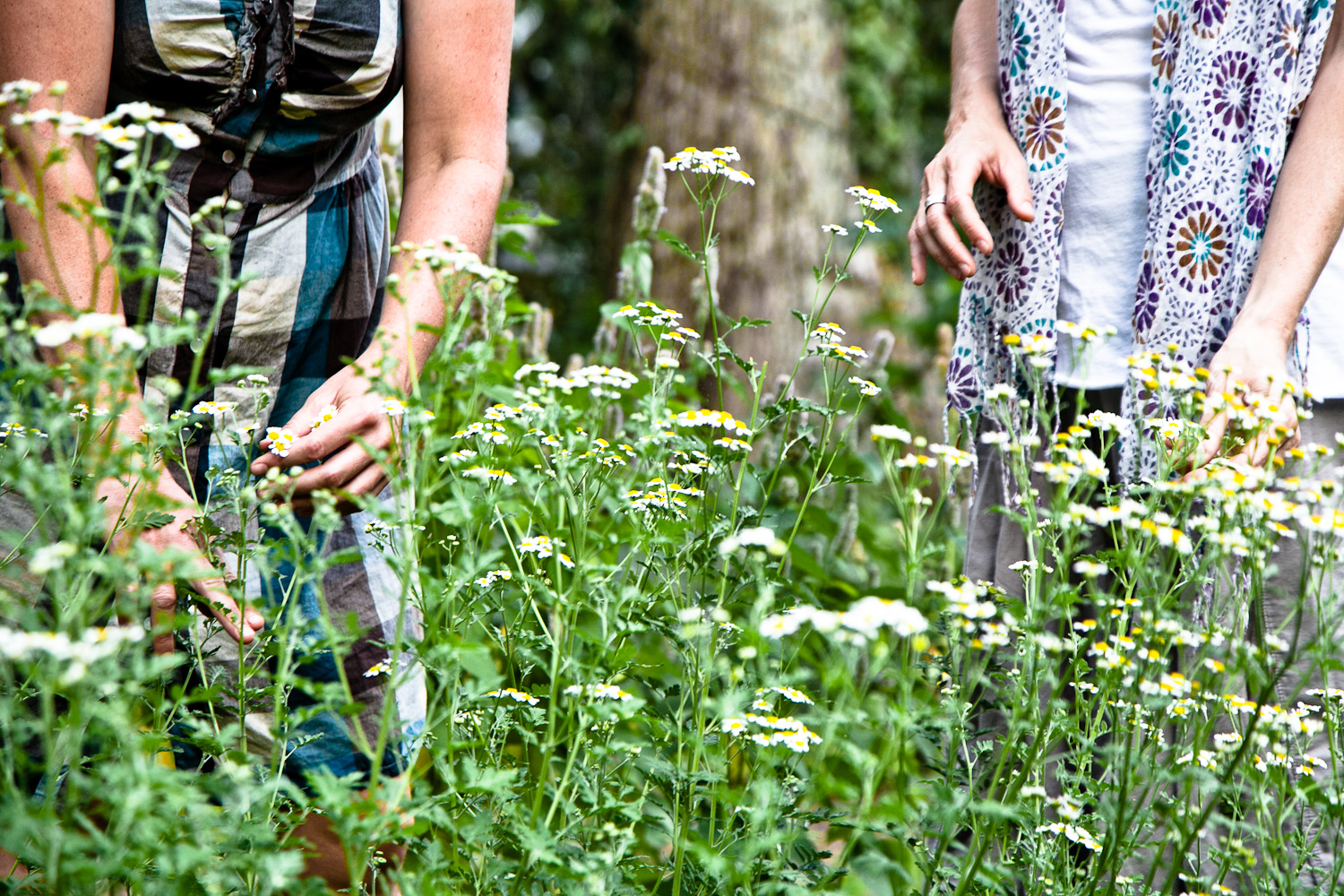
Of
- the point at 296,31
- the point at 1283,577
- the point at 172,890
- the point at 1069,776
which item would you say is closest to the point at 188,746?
the point at 172,890

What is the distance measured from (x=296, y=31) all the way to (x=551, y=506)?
3.07 feet

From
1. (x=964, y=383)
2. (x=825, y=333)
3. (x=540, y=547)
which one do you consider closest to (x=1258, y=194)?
(x=964, y=383)

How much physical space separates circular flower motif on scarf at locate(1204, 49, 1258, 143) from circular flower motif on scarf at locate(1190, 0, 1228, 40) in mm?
42

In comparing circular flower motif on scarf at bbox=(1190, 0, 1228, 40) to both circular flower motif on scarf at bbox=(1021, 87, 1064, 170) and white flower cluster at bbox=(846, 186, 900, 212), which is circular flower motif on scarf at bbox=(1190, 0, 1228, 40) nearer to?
circular flower motif on scarf at bbox=(1021, 87, 1064, 170)

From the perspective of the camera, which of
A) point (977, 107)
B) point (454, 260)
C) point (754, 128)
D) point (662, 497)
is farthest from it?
point (754, 128)

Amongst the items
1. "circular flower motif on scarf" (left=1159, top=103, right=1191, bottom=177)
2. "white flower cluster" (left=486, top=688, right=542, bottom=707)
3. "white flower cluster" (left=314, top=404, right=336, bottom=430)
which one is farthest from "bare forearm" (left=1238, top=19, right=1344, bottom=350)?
"white flower cluster" (left=314, top=404, right=336, bottom=430)

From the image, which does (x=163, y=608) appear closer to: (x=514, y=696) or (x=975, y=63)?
(x=514, y=696)

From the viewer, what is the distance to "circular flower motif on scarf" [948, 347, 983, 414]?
2.01 meters

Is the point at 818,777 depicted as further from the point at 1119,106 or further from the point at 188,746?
the point at 1119,106

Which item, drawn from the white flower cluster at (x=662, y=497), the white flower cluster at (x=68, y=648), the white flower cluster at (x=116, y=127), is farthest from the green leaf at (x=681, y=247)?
the white flower cluster at (x=68, y=648)

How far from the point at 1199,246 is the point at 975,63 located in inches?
22.6

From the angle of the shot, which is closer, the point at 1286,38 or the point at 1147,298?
the point at 1286,38

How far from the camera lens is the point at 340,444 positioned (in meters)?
1.53

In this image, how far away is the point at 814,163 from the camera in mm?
6996
